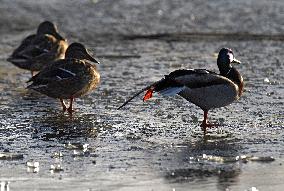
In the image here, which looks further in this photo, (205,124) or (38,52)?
(38,52)

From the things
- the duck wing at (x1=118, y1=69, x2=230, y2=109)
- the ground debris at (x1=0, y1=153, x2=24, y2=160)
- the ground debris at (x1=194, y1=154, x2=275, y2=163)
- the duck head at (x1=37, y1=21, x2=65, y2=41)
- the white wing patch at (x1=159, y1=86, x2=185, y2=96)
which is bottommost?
the ground debris at (x1=0, y1=153, x2=24, y2=160)

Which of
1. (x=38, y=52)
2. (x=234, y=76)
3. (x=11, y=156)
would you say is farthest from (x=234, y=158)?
(x=38, y=52)

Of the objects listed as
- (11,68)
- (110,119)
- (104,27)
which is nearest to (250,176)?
(110,119)

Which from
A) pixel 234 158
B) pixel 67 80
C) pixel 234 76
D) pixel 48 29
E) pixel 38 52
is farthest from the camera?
pixel 48 29

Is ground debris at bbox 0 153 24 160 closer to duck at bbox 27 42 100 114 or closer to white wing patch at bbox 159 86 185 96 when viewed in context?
white wing patch at bbox 159 86 185 96

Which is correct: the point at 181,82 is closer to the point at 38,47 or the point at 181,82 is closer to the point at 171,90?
the point at 171,90

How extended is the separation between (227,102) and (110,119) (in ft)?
5.01

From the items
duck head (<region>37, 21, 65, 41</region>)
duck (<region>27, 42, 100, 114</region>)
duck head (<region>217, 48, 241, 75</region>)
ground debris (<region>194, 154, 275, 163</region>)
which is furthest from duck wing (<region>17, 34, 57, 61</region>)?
ground debris (<region>194, 154, 275, 163</region>)

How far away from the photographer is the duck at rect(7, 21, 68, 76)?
14.9 meters

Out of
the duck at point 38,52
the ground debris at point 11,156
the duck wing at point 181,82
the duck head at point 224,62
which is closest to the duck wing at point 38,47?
the duck at point 38,52

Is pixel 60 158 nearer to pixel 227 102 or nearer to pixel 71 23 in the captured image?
pixel 227 102

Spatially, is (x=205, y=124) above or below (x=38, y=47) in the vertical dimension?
below

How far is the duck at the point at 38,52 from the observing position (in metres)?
14.9

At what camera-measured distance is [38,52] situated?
1507 cm
